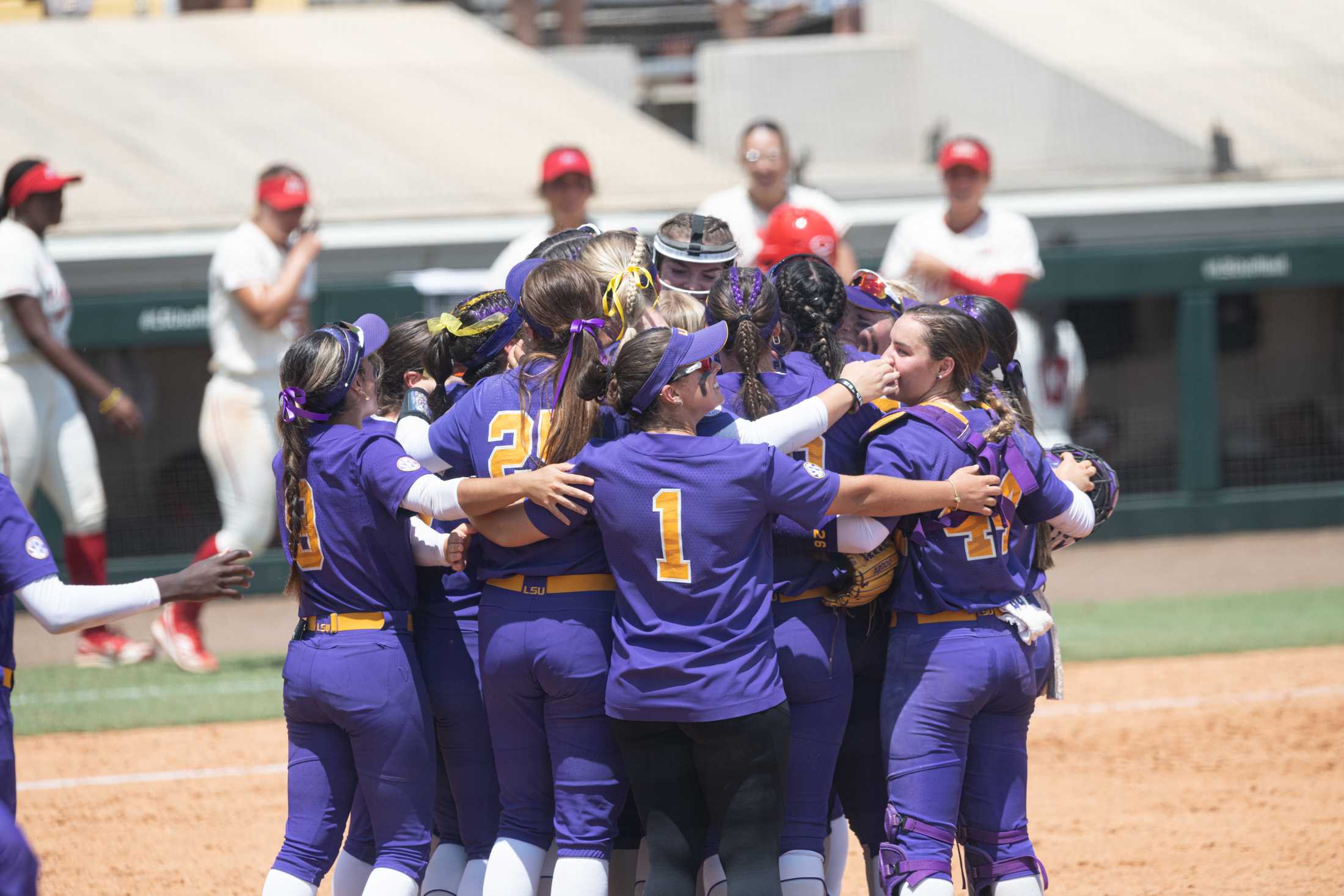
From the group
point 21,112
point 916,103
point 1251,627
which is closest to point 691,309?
point 1251,627

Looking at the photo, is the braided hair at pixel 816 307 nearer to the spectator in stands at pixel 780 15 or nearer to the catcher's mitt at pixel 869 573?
the catcher's mitt at pixel 869 573

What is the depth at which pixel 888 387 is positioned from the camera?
3672mm

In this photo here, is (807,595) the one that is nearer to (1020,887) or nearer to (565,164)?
(1020,887)

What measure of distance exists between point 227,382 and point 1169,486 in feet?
20.7

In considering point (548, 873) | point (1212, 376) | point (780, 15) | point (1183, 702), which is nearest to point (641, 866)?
point (548, 873)

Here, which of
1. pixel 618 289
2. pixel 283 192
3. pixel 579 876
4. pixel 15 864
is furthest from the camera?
pixel 283 192

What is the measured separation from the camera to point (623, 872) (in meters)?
3.91

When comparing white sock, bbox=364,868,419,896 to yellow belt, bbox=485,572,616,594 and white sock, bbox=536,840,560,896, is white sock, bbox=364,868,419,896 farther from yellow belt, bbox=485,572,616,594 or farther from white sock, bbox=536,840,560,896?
yellow belt, bbox=485,572,616,594

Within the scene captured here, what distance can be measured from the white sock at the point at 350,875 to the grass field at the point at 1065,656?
3.09 meters

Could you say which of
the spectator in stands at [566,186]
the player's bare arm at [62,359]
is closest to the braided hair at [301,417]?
the spectator in stands at [566,186]

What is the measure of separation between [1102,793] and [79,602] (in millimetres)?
3672

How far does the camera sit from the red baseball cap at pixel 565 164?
20.5 feet

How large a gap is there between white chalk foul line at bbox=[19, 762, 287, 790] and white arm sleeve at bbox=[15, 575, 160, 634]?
2.73 meters

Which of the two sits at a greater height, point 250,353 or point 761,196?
point 761,196
